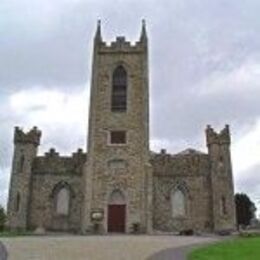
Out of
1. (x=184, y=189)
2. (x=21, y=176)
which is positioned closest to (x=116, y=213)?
(x=184, y=189)

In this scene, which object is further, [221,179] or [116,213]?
[221,179]

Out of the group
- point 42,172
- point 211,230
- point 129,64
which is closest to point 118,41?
point 129,64

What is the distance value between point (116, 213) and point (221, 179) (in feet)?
33.4

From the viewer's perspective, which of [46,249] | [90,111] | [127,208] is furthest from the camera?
[90,111]

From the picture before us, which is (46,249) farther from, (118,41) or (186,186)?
(118,41)

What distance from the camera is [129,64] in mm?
50969

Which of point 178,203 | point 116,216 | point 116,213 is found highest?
point 178,203

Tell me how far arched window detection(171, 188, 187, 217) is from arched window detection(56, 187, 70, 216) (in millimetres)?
9731

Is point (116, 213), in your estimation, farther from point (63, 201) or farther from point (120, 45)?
point (120, 45)

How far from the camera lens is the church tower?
150 ft

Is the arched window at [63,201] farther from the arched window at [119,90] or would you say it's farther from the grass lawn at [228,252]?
the grass lawn at [228,252]

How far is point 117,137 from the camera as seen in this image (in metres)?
48.3

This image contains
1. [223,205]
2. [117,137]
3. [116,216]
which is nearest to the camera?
[116,216]

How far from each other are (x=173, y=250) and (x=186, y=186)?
86.4 ft
